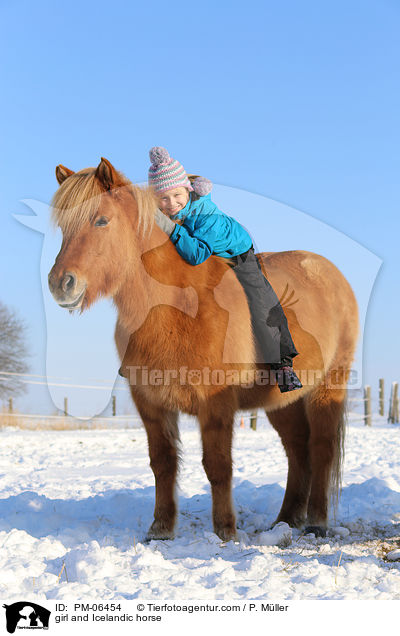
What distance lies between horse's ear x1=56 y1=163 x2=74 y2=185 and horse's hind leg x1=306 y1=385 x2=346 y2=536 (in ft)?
8.74

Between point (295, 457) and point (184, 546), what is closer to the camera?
point (184, 546)

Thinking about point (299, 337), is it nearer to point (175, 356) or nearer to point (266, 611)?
point (175, 356)

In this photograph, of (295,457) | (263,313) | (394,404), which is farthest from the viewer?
(394,404)

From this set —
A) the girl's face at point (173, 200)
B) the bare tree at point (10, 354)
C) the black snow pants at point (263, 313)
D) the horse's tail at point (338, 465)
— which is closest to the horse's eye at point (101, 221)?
the girl's face at point (173, 200)

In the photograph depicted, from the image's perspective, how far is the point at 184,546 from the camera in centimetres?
349

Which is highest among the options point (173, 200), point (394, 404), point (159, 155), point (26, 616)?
point (159, 155)

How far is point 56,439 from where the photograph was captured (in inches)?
425

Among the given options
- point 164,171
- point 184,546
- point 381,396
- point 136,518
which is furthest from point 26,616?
point 381,396

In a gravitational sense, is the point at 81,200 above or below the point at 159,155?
below

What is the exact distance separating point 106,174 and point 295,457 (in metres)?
2.99

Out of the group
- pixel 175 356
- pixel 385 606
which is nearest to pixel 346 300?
pixel 175 356

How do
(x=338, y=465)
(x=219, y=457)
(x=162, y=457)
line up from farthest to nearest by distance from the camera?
(x=338, y=465) < (x=162, y=457) < (x=219, y=457)

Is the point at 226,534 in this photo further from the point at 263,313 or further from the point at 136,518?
the point at 263,313

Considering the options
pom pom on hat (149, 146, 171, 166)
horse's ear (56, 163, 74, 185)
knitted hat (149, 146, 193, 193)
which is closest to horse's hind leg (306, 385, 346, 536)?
knitted hat (149, 146, 193, 193)
